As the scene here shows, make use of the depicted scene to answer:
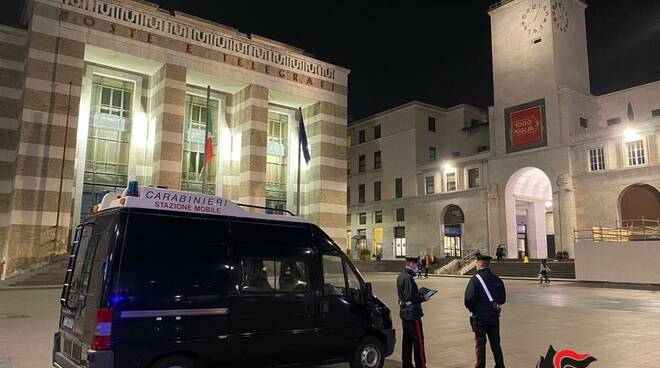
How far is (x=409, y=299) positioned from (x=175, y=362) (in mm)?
3489

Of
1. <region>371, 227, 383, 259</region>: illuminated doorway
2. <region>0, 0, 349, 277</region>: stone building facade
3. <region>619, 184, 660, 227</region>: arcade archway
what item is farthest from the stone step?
<region>371, 227, 383, 259</region>: illuminated doorway

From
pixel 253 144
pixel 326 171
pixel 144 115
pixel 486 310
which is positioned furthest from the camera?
pixel 326 171

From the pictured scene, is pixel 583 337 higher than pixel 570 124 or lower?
lower

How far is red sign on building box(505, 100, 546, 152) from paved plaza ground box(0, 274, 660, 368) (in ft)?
89.5

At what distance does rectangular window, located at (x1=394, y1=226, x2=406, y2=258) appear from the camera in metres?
57.8

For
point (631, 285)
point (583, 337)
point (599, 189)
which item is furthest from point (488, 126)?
point (583, 337)

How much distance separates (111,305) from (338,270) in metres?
3.39

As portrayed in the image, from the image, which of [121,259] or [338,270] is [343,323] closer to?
[338,270]

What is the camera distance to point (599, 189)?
130 ft

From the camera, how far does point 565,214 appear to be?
4112cm

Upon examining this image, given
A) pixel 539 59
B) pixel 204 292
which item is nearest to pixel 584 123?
pixel 539 59

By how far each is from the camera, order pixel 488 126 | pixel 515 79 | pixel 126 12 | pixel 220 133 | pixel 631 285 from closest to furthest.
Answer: pixel 631 285 < pixel 126 12 < pixel 220 133 < pixel 515 79 < pixel 488 126

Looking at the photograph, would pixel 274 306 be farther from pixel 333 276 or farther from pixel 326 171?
pixel 326 171

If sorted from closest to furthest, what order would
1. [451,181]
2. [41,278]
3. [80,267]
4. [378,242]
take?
[80,267] → [41,278] → [451,181] → [378,242]
